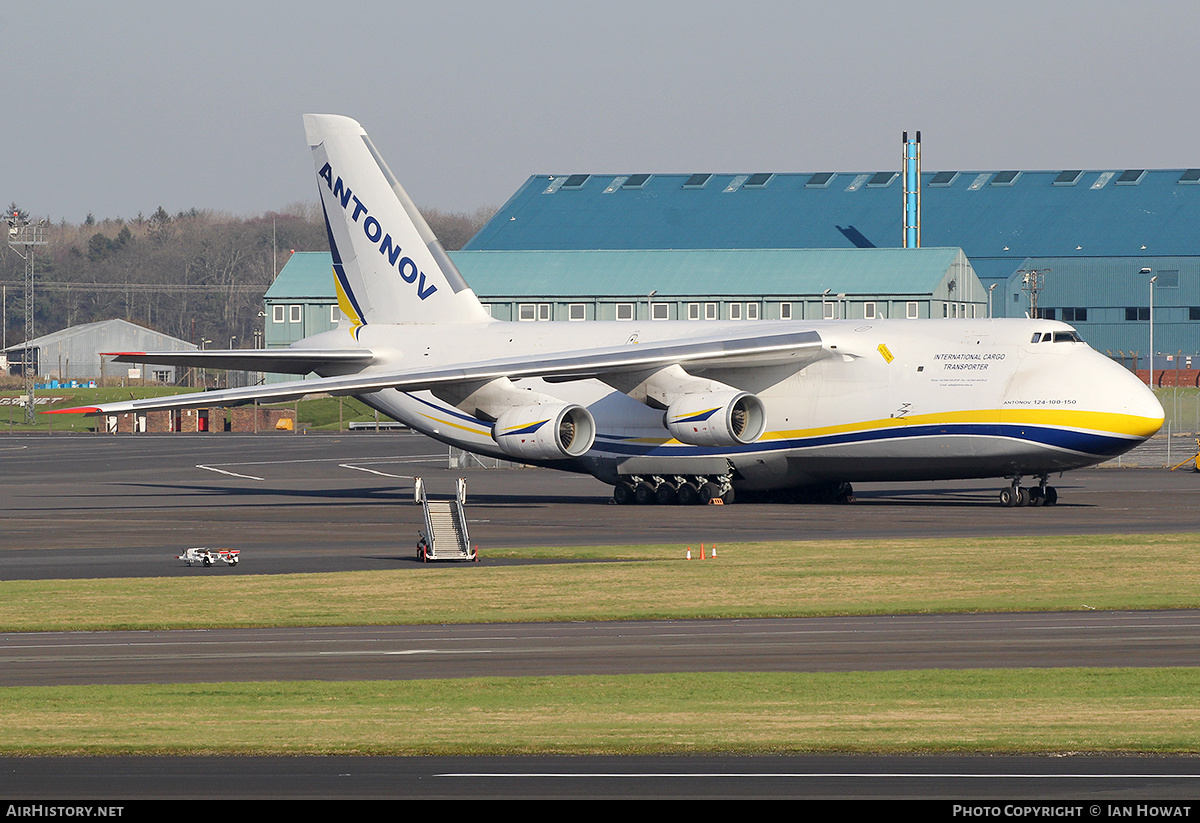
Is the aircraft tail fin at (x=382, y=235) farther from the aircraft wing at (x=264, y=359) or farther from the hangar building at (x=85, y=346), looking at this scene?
the hangar building at (x=85, y=346)

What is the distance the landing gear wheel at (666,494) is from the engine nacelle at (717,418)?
282 centimetres

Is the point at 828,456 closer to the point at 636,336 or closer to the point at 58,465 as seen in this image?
the point at 636,336

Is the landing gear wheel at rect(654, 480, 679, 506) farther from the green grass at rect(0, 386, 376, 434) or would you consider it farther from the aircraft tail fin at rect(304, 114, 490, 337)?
the green grass at rect(0, 386, 376, 434)

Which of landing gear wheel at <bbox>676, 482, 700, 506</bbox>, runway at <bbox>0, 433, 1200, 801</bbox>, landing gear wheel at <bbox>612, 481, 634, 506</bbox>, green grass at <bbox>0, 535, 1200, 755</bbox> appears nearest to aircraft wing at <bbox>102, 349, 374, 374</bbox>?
runway at <bbox>0, 433, 1200, 801</bbox>

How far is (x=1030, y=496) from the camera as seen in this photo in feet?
133

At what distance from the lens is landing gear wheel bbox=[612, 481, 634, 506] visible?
142ft

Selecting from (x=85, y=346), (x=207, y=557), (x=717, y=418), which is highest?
(x=85, y=346)

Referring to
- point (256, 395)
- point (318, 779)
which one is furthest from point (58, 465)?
point (318, 779)

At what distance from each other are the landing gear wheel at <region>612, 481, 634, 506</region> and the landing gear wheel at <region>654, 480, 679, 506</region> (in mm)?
688

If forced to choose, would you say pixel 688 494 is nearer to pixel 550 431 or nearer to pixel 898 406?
pixel 550 431

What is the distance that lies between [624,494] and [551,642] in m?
23.8

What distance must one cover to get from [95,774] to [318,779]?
5.69 ft

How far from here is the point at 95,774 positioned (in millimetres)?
12258

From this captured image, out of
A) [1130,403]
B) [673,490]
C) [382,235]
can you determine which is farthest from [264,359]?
[1130,403]
